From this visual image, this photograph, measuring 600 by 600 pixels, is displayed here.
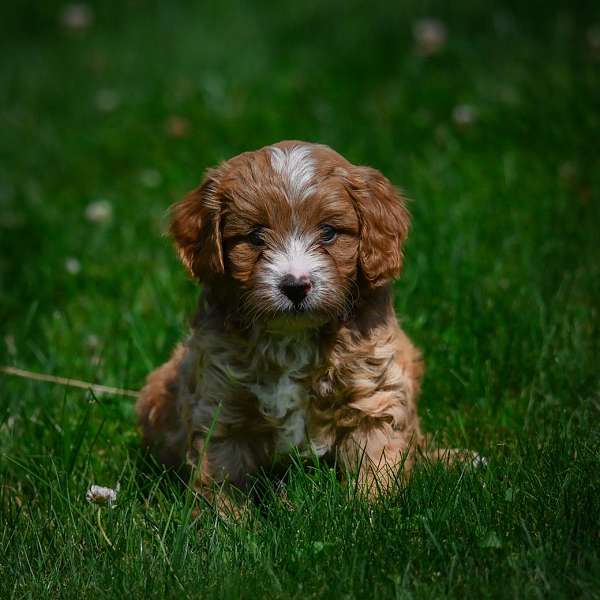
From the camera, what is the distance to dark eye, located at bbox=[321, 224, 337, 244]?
3.72 meters

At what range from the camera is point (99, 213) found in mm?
6426

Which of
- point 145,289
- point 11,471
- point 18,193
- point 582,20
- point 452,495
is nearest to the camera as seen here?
point 452,495

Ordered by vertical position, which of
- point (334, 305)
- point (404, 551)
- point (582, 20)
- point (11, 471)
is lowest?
point (11, 471)

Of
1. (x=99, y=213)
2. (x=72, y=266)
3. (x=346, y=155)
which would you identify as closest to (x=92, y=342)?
(x=72, y=266)

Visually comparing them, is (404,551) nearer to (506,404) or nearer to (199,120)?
(506,404)

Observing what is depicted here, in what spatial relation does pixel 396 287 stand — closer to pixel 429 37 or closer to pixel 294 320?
pixel 294 320

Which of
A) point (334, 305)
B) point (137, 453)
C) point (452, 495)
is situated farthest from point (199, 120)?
point (452, 495)

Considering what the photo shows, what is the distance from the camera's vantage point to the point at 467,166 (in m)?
6.34

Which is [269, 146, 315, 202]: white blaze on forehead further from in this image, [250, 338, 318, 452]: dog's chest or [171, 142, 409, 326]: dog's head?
[250, 338, 318, 452]: dog's chest

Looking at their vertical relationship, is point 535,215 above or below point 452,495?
above

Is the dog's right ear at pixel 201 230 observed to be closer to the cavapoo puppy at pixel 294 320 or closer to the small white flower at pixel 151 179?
the cavapoo puppy at pixel 294 320

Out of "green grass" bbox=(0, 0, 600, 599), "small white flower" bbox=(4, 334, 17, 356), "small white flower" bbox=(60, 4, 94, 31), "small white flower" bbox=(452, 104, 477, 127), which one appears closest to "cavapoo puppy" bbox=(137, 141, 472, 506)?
"green grass" bbox=(0, 0, 600, 599)

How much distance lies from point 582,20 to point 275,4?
339 centimetres

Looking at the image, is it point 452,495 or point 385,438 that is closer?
point 452,495
